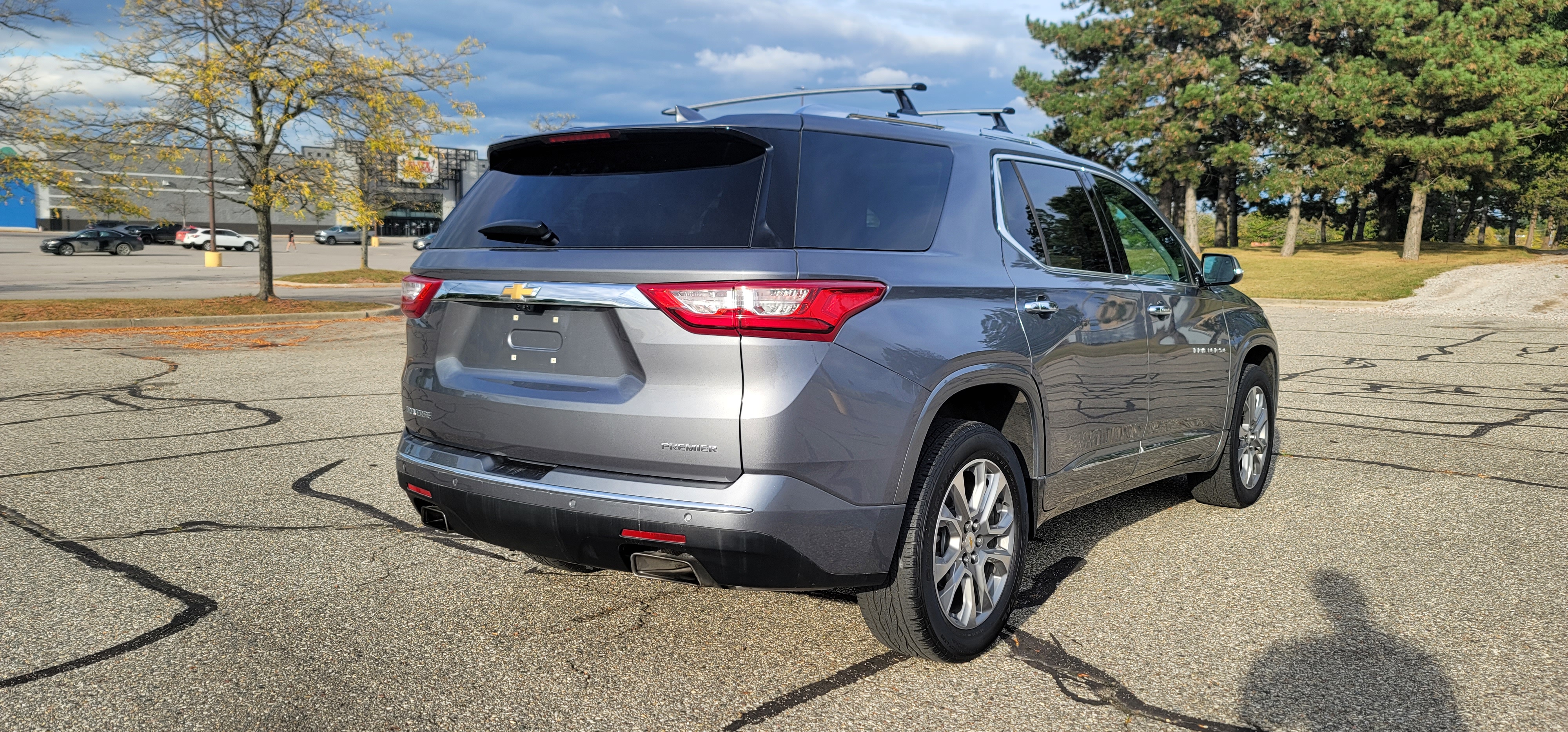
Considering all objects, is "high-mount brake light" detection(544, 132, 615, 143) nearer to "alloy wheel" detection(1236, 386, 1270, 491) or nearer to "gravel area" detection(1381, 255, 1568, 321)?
"alloy wheel" detection(1236, 386, 1270, 491)

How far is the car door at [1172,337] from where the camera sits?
484 centimetres

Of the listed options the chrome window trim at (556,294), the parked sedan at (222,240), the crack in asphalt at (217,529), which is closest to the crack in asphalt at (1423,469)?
the chrome window trim at (556,294)

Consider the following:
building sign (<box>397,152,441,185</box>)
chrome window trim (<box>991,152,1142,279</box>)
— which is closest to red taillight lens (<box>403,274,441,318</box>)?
chrome window trim (<box>991,152,1142,279</box>)

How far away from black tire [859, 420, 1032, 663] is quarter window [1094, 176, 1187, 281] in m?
1.48

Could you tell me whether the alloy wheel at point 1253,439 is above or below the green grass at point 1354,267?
below

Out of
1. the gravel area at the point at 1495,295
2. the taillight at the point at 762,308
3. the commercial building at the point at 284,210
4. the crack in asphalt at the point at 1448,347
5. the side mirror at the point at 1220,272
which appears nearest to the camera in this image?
the taillight at the point at 762,308

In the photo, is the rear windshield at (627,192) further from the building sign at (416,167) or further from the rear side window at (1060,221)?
the building sign at (416,167)

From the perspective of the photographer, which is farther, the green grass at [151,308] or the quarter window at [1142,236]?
the green grass at [151,308]

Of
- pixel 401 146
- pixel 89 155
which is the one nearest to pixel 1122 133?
pixel 401 146

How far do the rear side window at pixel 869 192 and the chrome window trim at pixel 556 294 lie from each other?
51 centimetres

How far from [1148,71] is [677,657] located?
4457 cm

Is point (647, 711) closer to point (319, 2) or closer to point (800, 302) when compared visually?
point (800, 302)

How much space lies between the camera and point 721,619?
160 inches

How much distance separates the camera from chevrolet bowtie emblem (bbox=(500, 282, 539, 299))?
11.1 feet
